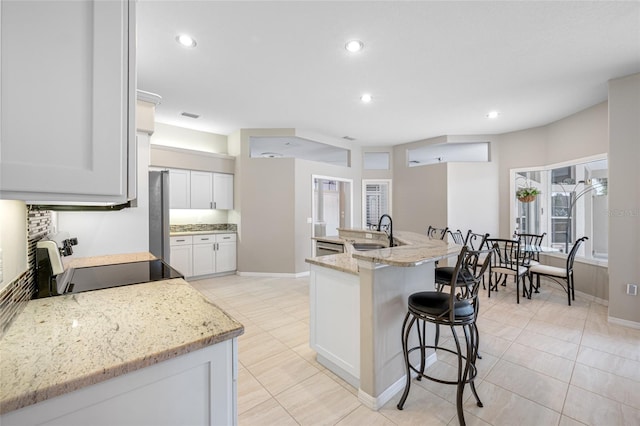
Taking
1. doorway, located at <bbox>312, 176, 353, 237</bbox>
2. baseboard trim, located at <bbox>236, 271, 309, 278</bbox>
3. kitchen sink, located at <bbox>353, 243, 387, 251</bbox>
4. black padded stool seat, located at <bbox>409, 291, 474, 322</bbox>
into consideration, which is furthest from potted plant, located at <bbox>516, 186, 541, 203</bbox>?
baseboard trim, located at <bbox>236, 271, 309, 278</bbox>

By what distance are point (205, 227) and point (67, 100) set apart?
16.7 feet

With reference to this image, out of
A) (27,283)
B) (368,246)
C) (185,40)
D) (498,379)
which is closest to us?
(27,283)

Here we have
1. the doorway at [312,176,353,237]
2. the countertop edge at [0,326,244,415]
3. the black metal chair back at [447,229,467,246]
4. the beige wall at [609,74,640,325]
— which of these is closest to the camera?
the countertop edge at [0,326,244,415]

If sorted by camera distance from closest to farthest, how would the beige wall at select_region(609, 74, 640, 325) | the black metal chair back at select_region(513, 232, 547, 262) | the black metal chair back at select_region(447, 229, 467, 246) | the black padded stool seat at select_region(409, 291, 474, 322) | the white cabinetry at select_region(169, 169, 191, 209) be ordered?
the black padded stool seat at select_region(409, 291, 474, 322)
the beige wall at select_region(609, 74, 640, 325)
the black metal chair back at select_region(513, 232, 547, 262)
the white cabinetry at select_region(169, 169, 191, 209)
the black metal chair back at select_region(447, 229, 467, 246)

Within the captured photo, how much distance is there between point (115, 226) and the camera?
2607 millimetres

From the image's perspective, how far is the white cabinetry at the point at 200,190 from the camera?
4.81 metres

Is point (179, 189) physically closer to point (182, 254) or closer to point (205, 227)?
point (205, 227)

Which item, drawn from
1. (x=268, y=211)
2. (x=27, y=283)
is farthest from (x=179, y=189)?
(x=27, y=283)

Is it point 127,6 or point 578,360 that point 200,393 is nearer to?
point 127,6

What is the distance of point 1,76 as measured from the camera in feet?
2.03

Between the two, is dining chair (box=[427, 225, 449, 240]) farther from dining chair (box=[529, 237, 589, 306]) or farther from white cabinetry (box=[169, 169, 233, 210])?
white cabinetry (box=[169, 169, 233, 210])

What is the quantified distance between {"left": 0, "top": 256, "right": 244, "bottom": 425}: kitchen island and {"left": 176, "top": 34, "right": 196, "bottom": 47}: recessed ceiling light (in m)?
2.34

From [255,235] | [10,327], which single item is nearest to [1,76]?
[10,327]

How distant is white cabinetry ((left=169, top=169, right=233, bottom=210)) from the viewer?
4.81 m
